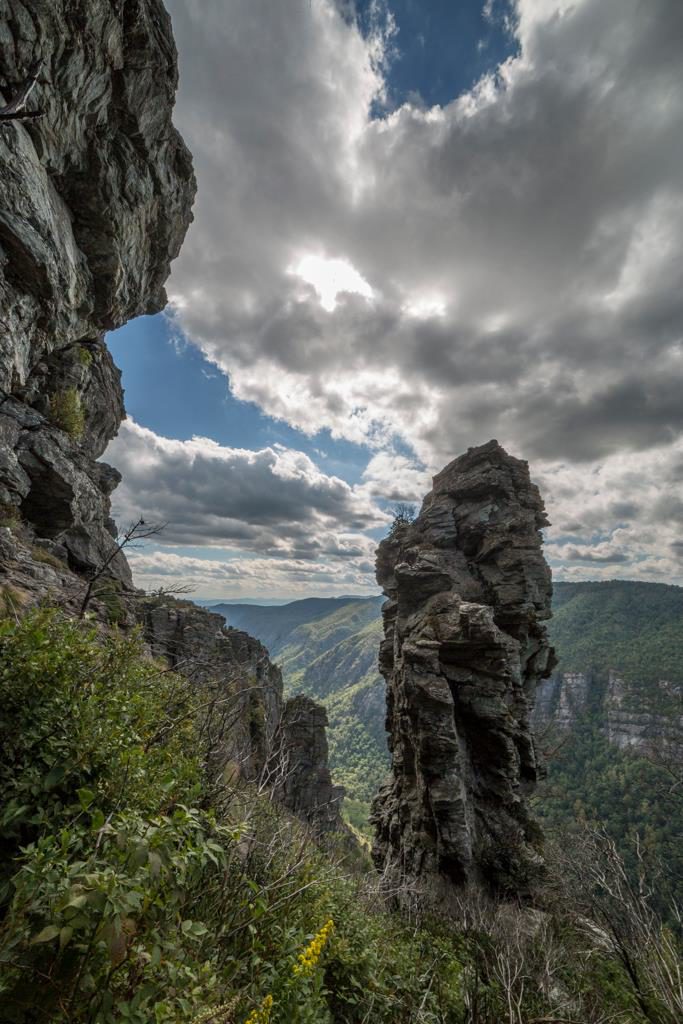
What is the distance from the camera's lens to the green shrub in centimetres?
2089

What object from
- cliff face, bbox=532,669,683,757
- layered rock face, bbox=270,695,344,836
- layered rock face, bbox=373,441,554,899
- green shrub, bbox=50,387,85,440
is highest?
green shrub, bbox=50,387,85,440

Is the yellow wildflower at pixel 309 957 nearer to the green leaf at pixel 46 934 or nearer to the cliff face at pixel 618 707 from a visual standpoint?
the green leaf at pixel 46 934

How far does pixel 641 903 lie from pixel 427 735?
14.7 metres

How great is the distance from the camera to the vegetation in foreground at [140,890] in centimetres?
221

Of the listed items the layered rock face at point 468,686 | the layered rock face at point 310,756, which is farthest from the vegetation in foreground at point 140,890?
the layered rock face at point 310,756

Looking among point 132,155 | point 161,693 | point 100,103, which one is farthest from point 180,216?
point 161,693

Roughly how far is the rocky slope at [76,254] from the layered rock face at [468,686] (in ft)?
29.6

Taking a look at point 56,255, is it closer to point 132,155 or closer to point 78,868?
point 132,155

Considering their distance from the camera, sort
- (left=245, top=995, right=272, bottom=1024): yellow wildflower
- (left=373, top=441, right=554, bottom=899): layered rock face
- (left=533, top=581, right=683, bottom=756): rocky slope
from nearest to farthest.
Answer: (left=245, top=995, right=272, bottom=1024): yellow wildflower → (left=373, top=441, right=554, bottom=899): layered rock face → (left=533, top=581, right=683, bottom=756): rocky slope

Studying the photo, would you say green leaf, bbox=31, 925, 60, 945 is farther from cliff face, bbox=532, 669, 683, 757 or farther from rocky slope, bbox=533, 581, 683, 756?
rocky slope, bbox=533, 581, 683, 756

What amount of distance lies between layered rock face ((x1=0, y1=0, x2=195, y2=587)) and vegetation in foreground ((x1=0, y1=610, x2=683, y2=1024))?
1409 cm

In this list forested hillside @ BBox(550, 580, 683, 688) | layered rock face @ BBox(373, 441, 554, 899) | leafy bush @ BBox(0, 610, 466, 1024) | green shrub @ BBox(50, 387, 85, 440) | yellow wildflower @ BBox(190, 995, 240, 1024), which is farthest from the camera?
forested hillside @ BBox(550, 580, 683, 688)

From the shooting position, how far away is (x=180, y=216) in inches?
871

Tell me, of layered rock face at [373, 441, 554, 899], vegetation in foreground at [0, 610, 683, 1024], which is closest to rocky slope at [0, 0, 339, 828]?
vegetation in foreground at [0, 610, 683, 1024]
